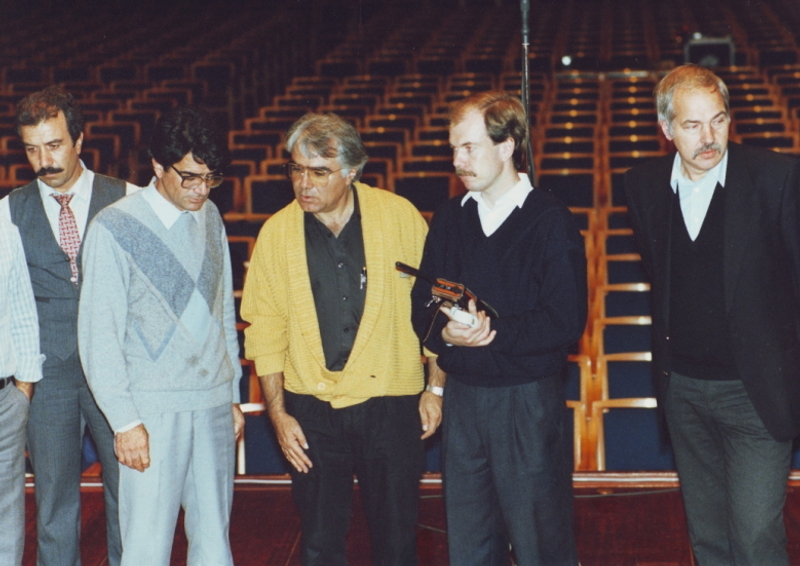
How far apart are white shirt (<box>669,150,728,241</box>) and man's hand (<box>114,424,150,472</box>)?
116 cm

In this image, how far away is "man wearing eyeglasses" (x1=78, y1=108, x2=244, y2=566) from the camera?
189 centimetres

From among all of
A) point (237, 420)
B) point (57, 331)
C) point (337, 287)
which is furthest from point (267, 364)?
point (57, 331)

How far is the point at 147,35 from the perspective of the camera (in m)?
9.36

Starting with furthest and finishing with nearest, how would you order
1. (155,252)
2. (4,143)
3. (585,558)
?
(4,143), (585,558), (155,252)

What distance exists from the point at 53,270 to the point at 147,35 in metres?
7.71

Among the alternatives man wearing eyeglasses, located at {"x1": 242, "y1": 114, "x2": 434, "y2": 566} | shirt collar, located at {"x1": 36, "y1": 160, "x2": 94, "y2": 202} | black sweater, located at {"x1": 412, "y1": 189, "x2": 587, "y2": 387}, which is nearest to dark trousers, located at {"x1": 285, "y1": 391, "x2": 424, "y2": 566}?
man wearing eyeglasses, located at {"x1": 242, "y1": 114, "x2": 434, "y2": 566}

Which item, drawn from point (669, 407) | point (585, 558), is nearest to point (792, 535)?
point (585, 558)

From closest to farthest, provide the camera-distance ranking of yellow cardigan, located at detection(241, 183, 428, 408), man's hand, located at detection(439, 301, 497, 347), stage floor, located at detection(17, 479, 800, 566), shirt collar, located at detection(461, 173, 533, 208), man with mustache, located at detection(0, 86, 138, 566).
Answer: man's hand, located at detection(439, 301, 497, 347) < shirt collar, located at detection(461, 173, 533, 208) < yellow cardigan, located at detection(241, 183, 428, 408) < man with mustache, located at detection(0, 86, 138, 566) < stage floor, located at detection(17, 479, 800, 566)

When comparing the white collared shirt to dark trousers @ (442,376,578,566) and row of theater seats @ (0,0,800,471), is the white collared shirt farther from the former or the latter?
row of theater seats @ (0,0,800,471)

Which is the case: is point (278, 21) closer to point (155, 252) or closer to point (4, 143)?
point (4, 143)

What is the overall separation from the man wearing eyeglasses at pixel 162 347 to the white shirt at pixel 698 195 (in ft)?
3.11

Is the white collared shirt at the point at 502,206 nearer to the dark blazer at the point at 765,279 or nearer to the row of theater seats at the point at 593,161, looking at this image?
the dark blazer at the point at 765,279

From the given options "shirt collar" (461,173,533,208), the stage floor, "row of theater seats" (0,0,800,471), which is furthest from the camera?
"row of theater seats" (0,0,800,471)

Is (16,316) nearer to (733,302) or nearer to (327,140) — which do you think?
(327,140)
